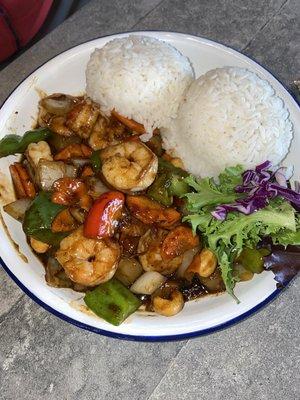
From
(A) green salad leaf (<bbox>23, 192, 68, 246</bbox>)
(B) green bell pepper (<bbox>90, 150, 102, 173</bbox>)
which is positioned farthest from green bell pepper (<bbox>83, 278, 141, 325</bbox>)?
(B) green bell pepper (<bbox>90, 150, 102, 173</bbox>)

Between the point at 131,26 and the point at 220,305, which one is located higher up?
the point at 131,26

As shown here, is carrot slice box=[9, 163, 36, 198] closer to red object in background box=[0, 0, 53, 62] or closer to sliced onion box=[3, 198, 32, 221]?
sliced onion box=[3, 198, 32, 221]

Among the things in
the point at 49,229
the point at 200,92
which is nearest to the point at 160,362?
the point at 49,229

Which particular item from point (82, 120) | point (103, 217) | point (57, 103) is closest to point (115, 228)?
point (103, 217)

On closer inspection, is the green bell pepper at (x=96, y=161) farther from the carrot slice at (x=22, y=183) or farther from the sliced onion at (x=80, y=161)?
the carrot slice at (x=22, y=183)

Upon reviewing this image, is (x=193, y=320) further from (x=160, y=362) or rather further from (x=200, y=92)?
(x=200, y=92)
